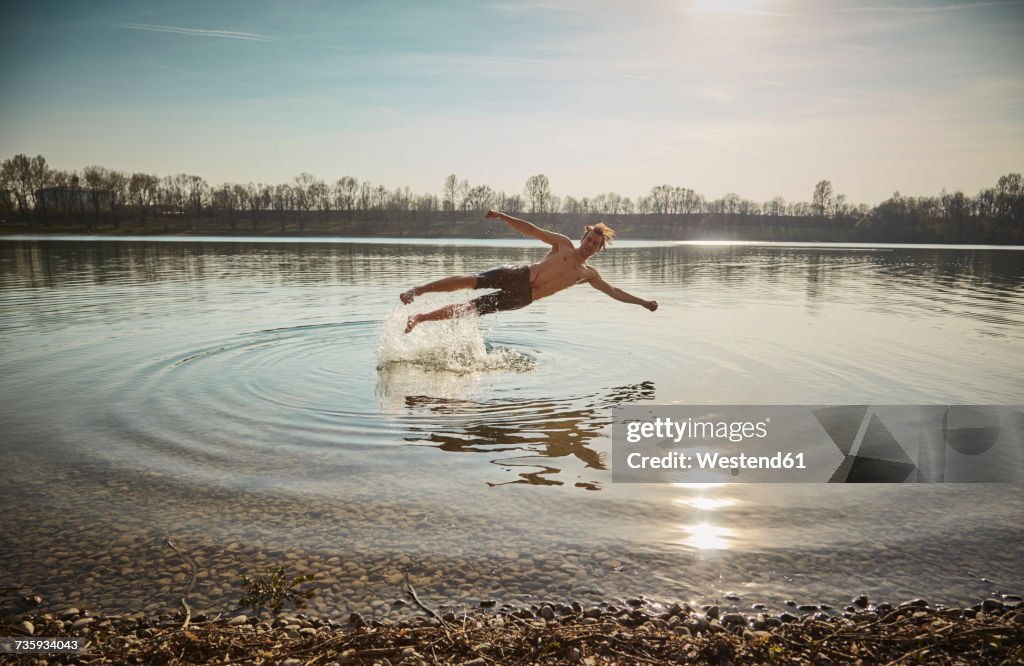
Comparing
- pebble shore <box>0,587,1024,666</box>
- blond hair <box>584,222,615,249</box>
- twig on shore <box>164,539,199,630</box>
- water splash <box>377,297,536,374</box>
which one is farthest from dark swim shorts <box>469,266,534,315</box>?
pebble shore <box>0,587,1024,666</box>

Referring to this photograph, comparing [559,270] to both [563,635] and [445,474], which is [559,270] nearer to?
[445,474]

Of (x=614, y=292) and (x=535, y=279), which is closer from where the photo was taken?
(x=614, y=292)

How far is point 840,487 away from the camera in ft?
20.5

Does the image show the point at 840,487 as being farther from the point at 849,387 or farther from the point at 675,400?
the point at 849,387

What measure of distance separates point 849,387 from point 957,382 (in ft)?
6.27

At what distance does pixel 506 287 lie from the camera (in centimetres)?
1165

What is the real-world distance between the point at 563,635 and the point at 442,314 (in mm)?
8162

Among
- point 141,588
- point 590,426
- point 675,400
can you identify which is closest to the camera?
point 141,588

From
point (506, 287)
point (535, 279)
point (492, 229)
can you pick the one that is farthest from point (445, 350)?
point (492, 229)

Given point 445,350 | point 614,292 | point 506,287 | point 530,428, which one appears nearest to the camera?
point 530,428

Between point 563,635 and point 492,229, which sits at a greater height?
point 492,229

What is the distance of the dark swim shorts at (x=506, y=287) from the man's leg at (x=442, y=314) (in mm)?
198

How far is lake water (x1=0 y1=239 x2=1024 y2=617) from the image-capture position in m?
4.55

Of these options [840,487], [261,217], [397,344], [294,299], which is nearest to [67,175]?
[261,217]
